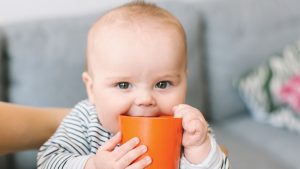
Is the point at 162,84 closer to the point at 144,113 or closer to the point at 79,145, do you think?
the point at 144,113

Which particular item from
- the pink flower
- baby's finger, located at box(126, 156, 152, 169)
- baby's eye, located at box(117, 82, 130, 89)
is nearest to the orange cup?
baby's finger, located at box(126, 156, 152, 169)

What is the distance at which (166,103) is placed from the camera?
3.29ft

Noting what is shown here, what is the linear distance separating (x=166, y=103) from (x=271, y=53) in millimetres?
1052

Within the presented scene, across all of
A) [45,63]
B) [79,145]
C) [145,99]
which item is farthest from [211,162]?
[45,63]

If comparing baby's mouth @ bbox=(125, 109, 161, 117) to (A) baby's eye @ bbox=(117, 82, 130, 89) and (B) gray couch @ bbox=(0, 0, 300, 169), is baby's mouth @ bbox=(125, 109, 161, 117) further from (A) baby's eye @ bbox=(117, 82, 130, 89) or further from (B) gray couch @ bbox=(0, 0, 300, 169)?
(B) gray couch @ bbox=(0, 0, 300, 169)

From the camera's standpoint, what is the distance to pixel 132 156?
0.86 metres

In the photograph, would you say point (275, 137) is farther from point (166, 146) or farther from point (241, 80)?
point (166, 146)

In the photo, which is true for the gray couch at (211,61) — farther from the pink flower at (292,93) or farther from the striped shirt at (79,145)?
the striped shirt at (79,145)

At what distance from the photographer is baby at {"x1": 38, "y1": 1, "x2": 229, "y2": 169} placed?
0.92m

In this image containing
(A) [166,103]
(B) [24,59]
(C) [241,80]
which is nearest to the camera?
(A) [166,103]

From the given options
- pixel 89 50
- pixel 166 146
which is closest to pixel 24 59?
pixel 89 50

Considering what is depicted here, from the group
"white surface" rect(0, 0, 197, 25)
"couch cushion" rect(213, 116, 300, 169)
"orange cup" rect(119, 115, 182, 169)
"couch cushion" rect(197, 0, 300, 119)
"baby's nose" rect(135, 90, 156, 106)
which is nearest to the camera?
"orange cup" rect(119, 115, 182, 169)

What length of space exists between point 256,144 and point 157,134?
985 mm

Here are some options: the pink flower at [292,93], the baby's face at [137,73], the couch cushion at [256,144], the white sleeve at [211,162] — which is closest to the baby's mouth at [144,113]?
the baby's face at [137,73]
